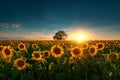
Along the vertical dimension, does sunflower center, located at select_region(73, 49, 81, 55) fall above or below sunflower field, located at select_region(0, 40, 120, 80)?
above

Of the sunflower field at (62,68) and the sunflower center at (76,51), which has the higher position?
the sunflower center at (76,51)

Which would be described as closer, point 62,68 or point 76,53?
point 62,68

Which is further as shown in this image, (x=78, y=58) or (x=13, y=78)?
(x=78, y=58)

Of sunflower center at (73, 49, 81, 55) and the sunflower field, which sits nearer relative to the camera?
the sunflower field

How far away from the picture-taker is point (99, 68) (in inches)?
412

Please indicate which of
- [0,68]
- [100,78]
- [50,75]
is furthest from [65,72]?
[0,68]

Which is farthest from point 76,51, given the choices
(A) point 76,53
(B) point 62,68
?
(B) point 62,68

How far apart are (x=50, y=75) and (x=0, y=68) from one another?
2183 millimetres

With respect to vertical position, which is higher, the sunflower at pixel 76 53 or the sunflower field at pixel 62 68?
the sunflower at pixel 76 53

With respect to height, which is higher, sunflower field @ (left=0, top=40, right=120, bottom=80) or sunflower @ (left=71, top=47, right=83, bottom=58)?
sunflower @ (left=71, top=47, right=83, bottom=58)

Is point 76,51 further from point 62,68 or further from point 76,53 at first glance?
point 62,68

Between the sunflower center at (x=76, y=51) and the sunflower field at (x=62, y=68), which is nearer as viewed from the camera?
the sunflower field at (x=62, y=68)

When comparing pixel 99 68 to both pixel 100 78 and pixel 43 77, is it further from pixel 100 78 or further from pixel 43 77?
pixel 43 77

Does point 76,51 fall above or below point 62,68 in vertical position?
above
